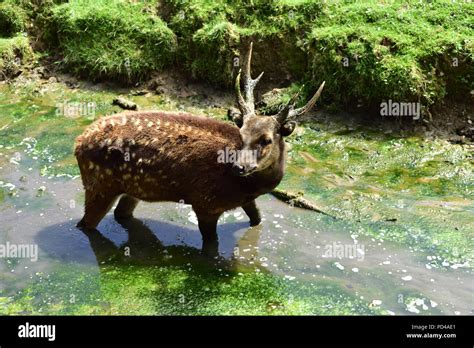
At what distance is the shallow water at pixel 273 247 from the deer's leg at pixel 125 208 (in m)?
0.15

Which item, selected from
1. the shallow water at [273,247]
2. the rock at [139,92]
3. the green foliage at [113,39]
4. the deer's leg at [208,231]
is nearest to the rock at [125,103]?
the rock at [139,92]

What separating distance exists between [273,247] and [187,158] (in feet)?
4.88

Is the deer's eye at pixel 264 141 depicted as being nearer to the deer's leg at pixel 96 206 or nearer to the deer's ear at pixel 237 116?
the deer's ear at pixel 237 116

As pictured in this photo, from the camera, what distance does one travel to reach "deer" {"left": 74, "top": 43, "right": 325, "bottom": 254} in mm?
7469

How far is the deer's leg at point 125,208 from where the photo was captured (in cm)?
843

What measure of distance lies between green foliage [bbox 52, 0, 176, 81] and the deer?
170 inches

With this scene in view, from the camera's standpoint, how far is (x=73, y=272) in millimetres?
7293

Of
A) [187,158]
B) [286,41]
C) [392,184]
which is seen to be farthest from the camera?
[286,41]

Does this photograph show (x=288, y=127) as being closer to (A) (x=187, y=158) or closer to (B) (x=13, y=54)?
(A) (x=187, y=158)

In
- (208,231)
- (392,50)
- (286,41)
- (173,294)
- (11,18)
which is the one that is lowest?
(173,294)

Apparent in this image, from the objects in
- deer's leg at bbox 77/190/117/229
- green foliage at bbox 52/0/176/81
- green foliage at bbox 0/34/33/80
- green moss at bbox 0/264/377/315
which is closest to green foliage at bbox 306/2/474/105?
green foliage at bbox 52/0/176/81

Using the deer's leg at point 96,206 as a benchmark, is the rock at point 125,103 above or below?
above

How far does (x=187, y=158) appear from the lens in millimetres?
7586

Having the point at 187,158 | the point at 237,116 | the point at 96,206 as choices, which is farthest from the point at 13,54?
the point at 237,116
